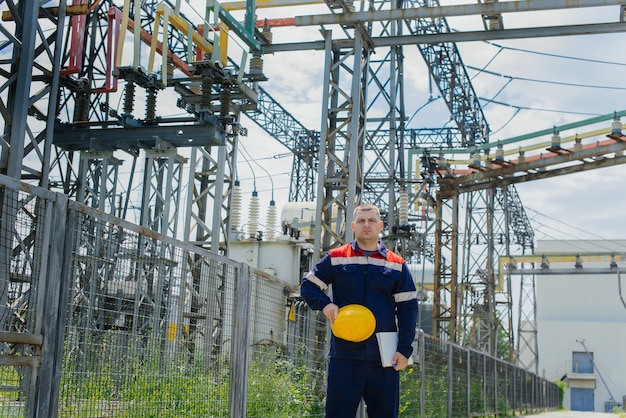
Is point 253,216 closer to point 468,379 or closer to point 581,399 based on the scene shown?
point 468,379

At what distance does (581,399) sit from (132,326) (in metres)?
58.1

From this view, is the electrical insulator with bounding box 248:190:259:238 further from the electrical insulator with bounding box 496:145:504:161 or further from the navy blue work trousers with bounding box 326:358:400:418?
the navy blue work trousers with bounding box 326:358:400:418

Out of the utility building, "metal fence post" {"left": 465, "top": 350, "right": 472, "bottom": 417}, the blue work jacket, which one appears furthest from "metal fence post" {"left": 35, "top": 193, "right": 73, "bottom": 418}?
the utility building

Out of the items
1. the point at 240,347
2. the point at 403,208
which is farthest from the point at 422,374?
the point at 403,208

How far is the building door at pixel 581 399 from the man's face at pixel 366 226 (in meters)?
57.2

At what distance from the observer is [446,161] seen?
95.5ft

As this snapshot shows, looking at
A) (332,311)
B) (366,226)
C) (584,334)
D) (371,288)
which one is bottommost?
(332,311)

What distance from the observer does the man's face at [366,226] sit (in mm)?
5508

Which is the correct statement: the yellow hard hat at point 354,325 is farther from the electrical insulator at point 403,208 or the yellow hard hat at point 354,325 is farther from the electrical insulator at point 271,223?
the electrical insulator at point 271,223

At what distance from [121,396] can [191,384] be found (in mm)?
1083

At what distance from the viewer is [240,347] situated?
287 inches

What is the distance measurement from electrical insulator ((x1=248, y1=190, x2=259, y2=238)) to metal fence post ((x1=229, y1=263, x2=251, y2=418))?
19.9 metres

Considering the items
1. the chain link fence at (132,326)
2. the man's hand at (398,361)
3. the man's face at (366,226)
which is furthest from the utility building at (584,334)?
the man's hand at (398,361)

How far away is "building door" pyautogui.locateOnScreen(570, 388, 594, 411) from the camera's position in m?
58.1
